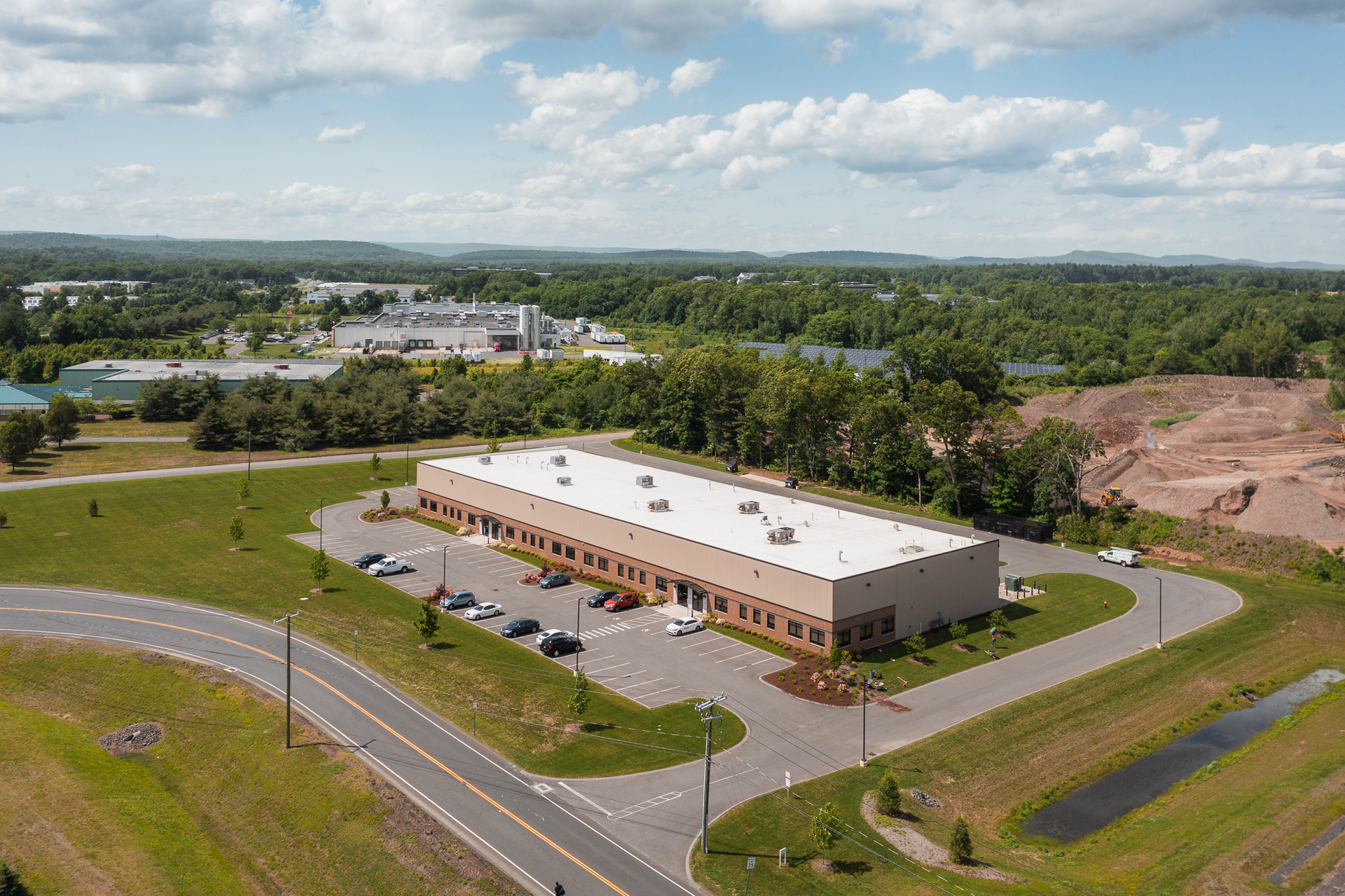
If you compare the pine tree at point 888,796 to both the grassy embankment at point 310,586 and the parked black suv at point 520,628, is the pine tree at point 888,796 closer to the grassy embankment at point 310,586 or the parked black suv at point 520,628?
the grassy embankment at point 310,586

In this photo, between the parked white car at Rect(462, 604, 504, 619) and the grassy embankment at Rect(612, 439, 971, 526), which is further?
the grassy embankment at Rect(612, 439, 971, 526)

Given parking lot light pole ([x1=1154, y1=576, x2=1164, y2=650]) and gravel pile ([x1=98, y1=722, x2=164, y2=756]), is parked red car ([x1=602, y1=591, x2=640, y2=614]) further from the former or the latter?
parking lot light pole ([x1=1154, y1=576, x2=1164, y2=650])

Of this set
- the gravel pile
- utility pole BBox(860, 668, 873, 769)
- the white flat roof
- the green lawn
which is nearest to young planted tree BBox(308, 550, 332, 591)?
the white flat roof

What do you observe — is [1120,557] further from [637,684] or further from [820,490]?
[637,684]

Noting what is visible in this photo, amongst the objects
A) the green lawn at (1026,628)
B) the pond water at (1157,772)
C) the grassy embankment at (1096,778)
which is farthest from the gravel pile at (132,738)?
the pond water at (1157,772)

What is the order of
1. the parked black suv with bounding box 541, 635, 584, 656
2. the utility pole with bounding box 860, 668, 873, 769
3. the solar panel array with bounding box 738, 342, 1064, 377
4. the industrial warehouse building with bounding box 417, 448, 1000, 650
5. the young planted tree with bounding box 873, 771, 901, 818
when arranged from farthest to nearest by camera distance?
the solar panel array with bounding box 738, 342, 1064, 377, the industrial warehouse building with bounding box 417, 448, 1000, 650, the parked black suv with bounding box 541, 635, 584, 656, the utility pole with bounding box 860, 668, 873, 769, the young planted tree with bounding box 873, 771, 901, 818

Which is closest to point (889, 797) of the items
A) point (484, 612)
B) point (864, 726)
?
point (864, 726)

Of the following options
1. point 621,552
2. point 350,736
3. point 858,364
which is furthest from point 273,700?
point 858,364
